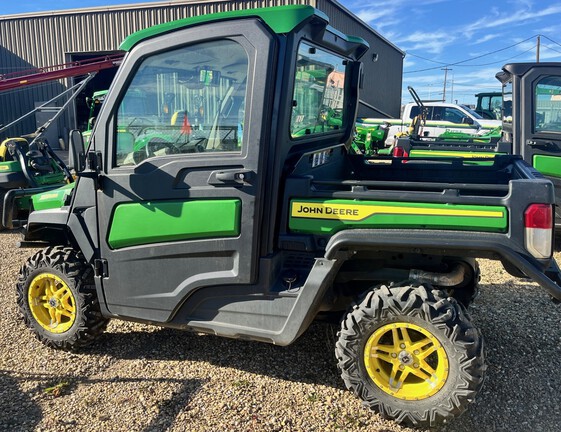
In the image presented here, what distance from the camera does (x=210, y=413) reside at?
294 centimetres

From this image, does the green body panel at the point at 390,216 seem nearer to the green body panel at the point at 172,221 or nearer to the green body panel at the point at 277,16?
the green body panel at the point at 172,221

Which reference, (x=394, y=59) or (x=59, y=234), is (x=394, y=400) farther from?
(x=394, y=59)

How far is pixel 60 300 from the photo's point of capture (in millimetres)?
3713

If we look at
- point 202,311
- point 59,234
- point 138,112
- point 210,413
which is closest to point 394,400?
point 210,413

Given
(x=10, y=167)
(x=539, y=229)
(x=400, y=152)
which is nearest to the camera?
(x=539, y=229)

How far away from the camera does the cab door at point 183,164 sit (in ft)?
9.48

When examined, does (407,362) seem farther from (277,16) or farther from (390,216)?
(277,16)

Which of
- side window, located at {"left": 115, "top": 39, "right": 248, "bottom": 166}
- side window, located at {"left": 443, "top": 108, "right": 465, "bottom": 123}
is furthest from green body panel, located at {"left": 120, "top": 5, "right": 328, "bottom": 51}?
side window, located at {"left": 443, "top": 108, "right": 465, "bottom": 123}

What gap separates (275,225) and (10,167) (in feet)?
19.9

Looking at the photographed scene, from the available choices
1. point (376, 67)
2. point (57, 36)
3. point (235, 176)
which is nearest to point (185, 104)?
point (235, 176)

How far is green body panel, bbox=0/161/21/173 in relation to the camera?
7496 millimetres

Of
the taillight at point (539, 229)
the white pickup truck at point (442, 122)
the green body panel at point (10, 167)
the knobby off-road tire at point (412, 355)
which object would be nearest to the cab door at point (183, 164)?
the knobby off-road tire at point (412, 355)

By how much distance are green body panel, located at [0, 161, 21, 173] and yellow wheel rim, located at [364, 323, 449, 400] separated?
6614 millimetres

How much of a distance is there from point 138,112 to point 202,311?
1.32 meters
